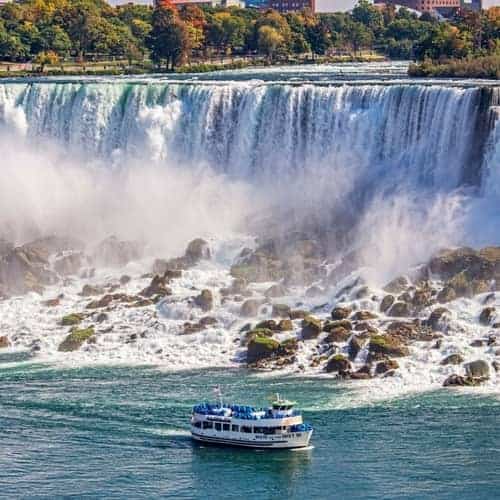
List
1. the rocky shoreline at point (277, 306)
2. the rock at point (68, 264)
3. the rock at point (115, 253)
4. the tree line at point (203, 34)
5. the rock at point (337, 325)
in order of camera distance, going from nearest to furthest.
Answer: the rocky shoreline at point (277, 306), the rock at point (337, 325), the rock at point (68, 264), the rock at point (115, 253), the tree line at point (203, 34)

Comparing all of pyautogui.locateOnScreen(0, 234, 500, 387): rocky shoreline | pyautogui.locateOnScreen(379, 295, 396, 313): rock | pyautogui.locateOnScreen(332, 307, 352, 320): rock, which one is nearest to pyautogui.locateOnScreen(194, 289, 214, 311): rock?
pyautogui.locateOnScreen(0, 234, 500, 387): rocky shoreline

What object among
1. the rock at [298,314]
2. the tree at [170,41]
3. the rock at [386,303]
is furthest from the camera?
the tree at [170,41]

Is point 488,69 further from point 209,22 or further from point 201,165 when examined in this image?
point 209,22

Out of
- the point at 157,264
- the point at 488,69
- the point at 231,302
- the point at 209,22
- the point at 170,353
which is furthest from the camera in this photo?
the point at 209,22

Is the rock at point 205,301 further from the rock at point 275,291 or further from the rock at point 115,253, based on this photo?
the rock at point 115,253

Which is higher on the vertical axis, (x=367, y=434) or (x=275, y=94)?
(x=275, y=94)

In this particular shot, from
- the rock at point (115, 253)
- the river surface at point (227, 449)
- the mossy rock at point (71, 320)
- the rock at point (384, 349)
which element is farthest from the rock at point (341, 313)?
the rock at point (115, 253)

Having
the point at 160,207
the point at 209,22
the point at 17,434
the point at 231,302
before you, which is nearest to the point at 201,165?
the point at 160,207

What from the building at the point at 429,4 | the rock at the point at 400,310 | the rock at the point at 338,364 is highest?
the building at the point at 429,4
